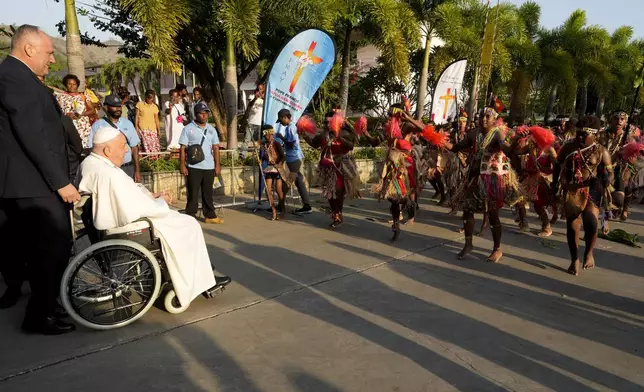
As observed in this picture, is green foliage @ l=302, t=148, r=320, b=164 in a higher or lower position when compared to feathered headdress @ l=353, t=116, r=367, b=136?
lower

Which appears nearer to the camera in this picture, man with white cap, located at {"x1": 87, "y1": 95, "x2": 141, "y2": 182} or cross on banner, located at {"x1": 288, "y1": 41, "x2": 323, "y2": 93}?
man with white cap, located at {"x1": 87, "y1": 95, "x2": 141, "y2": 182}

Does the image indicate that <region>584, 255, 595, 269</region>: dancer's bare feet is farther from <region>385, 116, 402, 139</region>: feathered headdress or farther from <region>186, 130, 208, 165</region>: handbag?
<region>186, 130, 208, 165</region>: handbag

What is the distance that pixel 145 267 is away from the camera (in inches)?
147

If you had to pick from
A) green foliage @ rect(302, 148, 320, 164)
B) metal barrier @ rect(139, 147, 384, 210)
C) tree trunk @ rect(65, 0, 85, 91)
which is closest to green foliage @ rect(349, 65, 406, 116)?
green foliage @ rect(302, 148, 320, 164)

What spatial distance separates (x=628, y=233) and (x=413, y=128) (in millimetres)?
3622

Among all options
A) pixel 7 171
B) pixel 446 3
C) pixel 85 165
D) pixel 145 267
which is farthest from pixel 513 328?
pixel 446 3

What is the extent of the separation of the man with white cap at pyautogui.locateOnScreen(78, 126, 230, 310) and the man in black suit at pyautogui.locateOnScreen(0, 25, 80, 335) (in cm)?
20

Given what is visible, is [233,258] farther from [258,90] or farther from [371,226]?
[258,90]

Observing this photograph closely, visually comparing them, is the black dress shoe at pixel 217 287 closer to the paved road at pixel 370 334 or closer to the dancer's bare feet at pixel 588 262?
the paved road at pixel 370 334

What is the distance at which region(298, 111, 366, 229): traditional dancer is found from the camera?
22.0ft

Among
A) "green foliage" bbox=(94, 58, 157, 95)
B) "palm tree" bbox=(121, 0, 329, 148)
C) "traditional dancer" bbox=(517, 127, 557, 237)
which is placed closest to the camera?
"traditional dancer" bbox=(517, 127, 557, 237)

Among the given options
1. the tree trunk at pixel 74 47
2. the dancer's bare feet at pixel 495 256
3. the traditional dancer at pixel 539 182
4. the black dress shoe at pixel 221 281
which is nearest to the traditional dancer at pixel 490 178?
the dancer's bare feet at pixel 495 256

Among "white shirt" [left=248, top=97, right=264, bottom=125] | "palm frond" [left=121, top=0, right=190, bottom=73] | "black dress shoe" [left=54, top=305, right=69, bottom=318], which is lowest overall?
"black dress shoe" [left=54, top=305, right=69, bottom=318]

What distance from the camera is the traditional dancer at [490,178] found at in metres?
5.30
